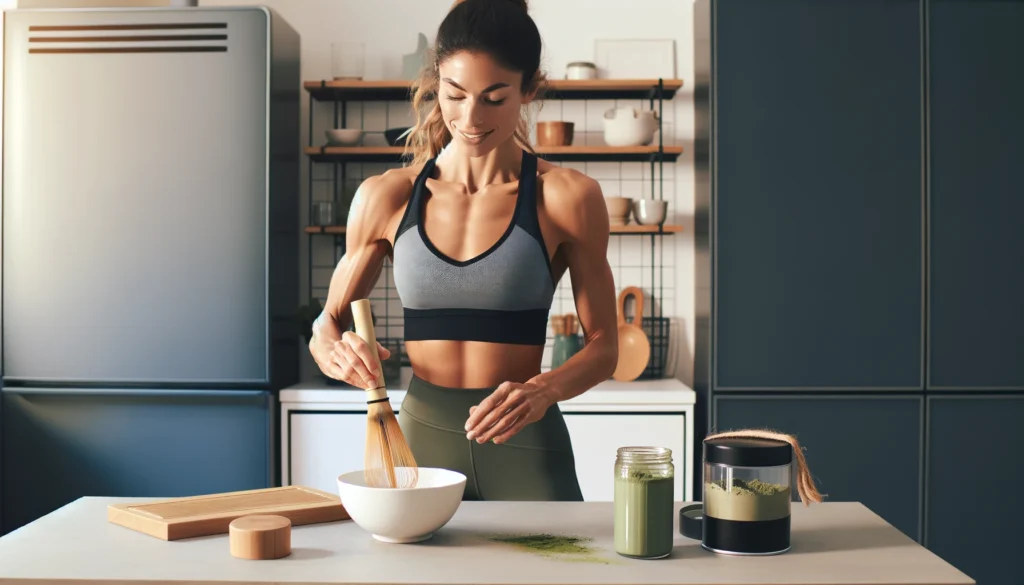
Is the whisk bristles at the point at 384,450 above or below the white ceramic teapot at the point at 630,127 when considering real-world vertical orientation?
below

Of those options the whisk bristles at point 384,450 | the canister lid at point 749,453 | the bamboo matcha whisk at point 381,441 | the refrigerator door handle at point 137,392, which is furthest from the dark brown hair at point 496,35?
the refrigerator door handle at point 137,392

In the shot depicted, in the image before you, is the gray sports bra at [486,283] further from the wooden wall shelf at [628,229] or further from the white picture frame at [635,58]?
the white picture frame at [635,58]

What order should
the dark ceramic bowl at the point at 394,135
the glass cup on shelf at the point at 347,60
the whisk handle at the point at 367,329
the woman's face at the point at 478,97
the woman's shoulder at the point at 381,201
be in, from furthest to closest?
the glass cup on shelf at the point at 347,60
the dark ceramic bowl at the point at 394,135
the woman's shoulder at the point at 381,201
the woman's face at the point at 478,97
the whisk handle at the point at 367,329

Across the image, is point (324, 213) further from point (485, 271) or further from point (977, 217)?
point (977, 217)

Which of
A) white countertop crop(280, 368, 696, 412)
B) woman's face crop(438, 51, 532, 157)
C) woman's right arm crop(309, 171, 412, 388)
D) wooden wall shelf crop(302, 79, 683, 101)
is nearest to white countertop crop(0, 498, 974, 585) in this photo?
woman's right arm crop(309, 171, 412, 388)

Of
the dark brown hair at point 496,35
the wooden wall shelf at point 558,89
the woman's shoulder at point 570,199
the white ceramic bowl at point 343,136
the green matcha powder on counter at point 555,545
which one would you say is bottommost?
the green matcha powder on counter at point 555,545

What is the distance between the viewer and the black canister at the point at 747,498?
128 cm

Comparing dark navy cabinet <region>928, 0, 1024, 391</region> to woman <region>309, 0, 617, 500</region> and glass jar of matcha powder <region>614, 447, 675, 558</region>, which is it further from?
glass jar of matcha powder <region>614, 447, 675, 558</region>

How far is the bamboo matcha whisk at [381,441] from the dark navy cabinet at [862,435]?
2.02 m

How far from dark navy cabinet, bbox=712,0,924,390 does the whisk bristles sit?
80.2 inches

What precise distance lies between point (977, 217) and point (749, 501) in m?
2.38

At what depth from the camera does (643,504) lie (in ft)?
4.12

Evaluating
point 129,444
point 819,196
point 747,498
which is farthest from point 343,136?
point 747,498

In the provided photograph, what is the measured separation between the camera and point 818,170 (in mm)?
3236
